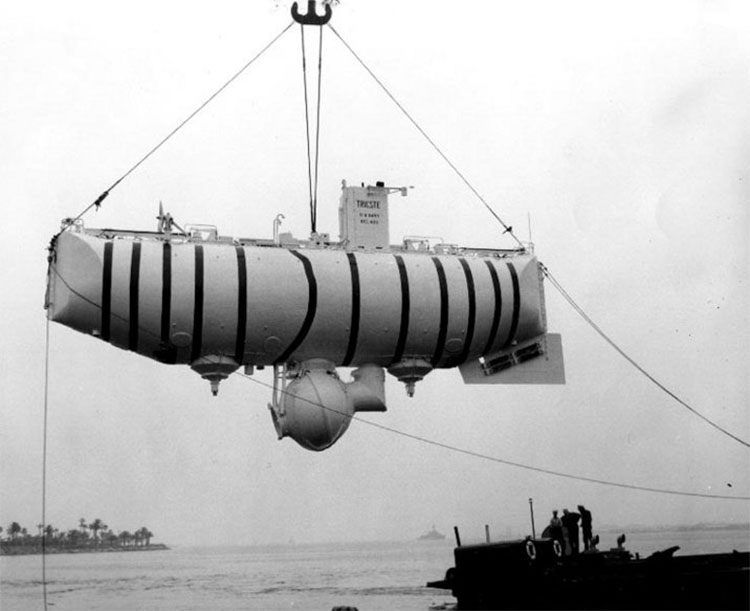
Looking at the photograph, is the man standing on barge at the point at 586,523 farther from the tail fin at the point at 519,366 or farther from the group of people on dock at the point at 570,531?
the tail fin at the point at 519,366

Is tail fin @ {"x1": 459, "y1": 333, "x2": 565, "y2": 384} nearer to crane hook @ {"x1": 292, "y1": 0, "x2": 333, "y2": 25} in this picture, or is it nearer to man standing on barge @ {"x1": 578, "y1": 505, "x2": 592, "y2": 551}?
man standing on barge @ {"x1": 578, "y1": 505, "x2": 592, "y2": 551}

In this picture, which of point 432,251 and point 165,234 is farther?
point 432,251

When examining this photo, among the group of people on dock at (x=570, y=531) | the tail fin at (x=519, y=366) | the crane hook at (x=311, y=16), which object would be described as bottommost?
the group of people on dock at (x=570, y=531)

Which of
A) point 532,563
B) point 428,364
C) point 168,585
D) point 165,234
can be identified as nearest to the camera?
point 532,563

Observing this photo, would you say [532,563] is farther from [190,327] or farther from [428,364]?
[190,327]

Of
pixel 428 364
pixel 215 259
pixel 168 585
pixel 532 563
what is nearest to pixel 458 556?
pixel 532 563

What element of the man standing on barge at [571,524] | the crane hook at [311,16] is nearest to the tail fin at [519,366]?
the man standing on barge at [571,524]

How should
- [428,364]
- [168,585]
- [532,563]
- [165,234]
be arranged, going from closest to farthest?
[532,563], [165,234], [428,364], [168,585]
